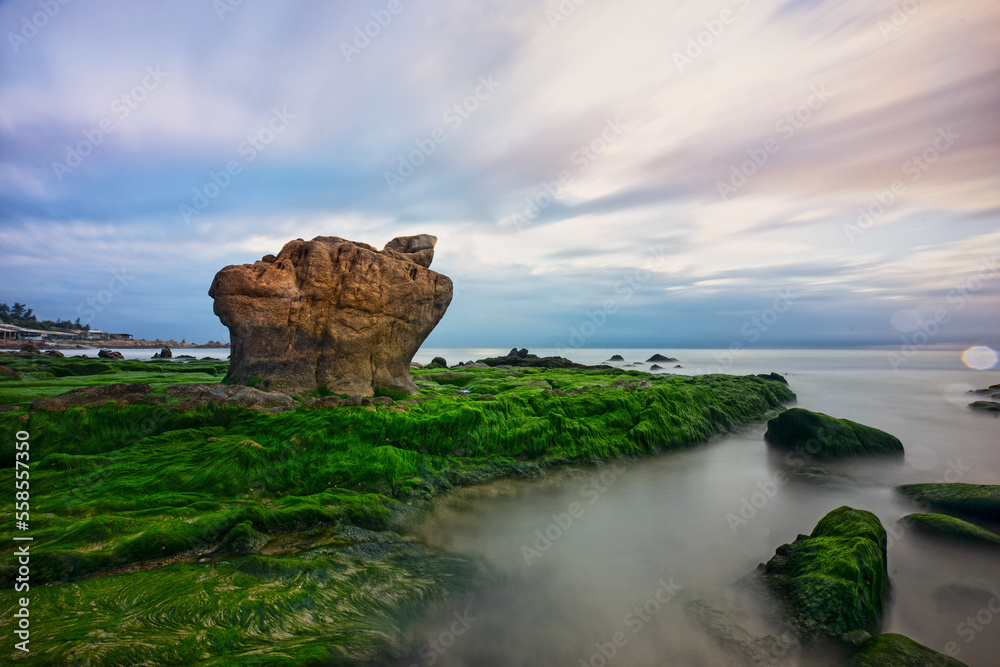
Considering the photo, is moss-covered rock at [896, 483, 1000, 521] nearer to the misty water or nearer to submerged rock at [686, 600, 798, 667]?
the misty water

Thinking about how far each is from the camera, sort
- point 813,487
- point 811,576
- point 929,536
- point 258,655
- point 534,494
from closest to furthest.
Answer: point 258,655
point 811,576
point 929,536
point 534,494
point 813,487

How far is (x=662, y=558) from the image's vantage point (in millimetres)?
5219

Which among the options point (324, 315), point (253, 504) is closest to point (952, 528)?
point (253, 504)

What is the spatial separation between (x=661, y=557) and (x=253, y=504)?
5174mm

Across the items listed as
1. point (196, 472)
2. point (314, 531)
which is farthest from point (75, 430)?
point (314, 531)

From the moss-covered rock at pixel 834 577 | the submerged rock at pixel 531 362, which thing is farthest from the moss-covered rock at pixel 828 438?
the submerged rock at pixel 531 362

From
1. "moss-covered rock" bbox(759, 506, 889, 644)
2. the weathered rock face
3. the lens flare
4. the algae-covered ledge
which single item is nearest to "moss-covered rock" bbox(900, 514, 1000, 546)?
"moss-covered rock" bbox(759, 506, 889, 644)

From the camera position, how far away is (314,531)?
16.4ft

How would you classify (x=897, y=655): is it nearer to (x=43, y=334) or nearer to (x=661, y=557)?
(x=661, y=557)

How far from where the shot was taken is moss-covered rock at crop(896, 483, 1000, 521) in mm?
6000

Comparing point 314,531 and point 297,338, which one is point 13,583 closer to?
point 314,531

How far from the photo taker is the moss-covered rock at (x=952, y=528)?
5273mm

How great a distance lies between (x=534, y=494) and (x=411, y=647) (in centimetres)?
391

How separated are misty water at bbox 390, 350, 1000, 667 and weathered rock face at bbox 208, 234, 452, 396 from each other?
4853mm
